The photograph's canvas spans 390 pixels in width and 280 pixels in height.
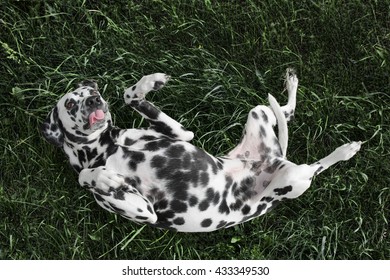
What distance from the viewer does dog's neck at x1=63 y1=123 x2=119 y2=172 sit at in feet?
14.8

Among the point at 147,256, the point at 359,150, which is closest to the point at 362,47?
the point at 359,150

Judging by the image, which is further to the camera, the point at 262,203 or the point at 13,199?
the point at 13,199

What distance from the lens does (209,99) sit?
5.33 metres

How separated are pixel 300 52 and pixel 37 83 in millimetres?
2154

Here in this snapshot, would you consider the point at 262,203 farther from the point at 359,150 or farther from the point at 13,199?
the point at 13,199

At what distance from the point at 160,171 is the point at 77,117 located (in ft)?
2.16

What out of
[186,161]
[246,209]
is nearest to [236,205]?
[246,209]

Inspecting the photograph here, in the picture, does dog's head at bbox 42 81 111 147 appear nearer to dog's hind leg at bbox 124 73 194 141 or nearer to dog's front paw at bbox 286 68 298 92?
dog's hind leg at bbox 124 73 194 141

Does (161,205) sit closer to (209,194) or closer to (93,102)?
(209,194)

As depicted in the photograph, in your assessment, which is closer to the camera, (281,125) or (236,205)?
(236,205)

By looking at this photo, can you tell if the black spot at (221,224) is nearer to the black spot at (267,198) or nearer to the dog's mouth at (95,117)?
the black spot at (267,198)

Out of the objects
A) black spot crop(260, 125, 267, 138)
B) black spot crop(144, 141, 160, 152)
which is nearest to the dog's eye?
black spot crop(144, 141, 160, 152)

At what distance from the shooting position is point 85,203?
527 cm

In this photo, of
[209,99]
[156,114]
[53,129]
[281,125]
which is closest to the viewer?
[53,129]
